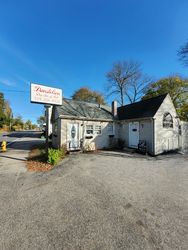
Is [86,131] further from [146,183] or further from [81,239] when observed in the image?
[81,239]

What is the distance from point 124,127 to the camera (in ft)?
46.8

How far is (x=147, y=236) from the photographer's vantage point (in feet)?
8.96

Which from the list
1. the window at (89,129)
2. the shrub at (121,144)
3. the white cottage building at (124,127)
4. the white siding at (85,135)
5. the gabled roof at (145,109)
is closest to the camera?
the white siding at (85,135)

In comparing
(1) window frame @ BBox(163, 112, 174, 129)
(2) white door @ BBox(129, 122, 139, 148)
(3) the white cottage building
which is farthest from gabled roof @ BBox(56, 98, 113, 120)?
(1) window frame @ BBox(163, 112, 174, 129)

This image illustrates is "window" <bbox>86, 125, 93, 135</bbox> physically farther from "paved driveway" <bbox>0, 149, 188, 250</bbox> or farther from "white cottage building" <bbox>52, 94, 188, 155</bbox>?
"paved driveway" <bbox>0, 149, 188, 250</bbox>

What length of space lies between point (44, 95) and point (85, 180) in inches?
274

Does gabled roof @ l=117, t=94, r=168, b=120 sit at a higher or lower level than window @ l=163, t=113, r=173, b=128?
higher

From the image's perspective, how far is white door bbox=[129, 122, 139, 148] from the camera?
1280cm

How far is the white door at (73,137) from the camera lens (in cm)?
1171

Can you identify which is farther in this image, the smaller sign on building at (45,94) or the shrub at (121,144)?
the shrub at (121,144)

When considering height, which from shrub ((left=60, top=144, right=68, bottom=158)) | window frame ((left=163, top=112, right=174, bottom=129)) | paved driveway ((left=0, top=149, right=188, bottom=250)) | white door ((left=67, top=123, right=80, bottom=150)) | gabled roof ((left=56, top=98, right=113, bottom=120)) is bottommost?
paved driveway ((left=0, top=149, right=188, bottom=250))

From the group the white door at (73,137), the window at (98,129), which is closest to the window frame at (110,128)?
the window at (98,129)

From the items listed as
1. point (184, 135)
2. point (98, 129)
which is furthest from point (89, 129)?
point (184, 135)

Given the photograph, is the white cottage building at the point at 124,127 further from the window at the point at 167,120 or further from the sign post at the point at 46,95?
the sign post at the point at 46,95
